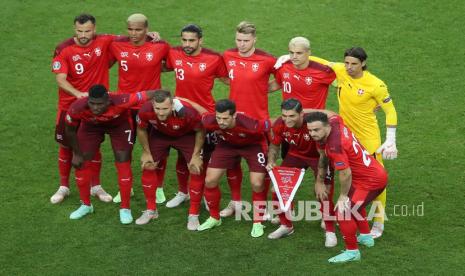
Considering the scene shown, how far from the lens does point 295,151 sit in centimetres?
1116

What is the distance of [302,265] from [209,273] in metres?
1.08

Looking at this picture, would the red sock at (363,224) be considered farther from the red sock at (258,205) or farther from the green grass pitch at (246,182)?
the red sock at (258,205)

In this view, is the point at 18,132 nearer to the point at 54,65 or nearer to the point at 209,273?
the point at 54,65

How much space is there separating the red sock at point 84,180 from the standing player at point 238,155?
1.54 m

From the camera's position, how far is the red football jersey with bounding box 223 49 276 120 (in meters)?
11.6

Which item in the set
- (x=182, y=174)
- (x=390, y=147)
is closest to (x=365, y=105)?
(x=390, y=147)

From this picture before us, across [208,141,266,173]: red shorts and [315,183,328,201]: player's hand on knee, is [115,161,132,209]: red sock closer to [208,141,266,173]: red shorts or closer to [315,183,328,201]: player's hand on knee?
[208,141,266,173]: red shorts

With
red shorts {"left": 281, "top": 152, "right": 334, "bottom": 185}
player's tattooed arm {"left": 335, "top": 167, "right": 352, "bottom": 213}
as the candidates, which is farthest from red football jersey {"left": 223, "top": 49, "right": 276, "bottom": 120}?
player's tattooed arm {"left": 335, "top": 167, "right": 352, "bottom": 213}

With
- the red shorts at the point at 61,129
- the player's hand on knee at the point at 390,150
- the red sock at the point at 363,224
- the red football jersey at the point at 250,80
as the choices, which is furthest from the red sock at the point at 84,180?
the player's hand on knee at the point at 390,150

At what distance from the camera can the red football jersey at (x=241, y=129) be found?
11.1m

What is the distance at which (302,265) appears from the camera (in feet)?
35.0

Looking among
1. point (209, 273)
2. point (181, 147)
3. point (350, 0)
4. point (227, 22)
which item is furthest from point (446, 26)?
point (209, 273)

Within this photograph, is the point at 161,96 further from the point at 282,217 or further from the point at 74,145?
the point at 282,217

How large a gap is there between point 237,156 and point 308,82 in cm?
126
